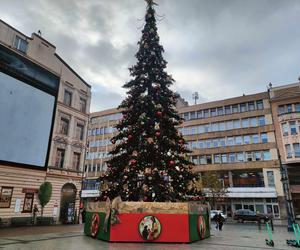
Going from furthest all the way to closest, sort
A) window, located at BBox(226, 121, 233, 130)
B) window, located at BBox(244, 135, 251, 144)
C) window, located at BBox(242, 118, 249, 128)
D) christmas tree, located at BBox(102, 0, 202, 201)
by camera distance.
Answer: window, located at BBox(226, 121, 233, 130) < window, located at BBox(242, 118, 249, 128) < window, located at BBox(244, 135, 251, 144) < christmas tree, located at BBox(102, 0, 202, 201)

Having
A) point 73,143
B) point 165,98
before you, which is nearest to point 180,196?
point 165,98

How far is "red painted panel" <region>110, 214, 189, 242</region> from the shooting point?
476 inches

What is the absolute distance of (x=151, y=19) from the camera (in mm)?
16203

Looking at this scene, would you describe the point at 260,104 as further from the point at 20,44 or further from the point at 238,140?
the point at 20,44

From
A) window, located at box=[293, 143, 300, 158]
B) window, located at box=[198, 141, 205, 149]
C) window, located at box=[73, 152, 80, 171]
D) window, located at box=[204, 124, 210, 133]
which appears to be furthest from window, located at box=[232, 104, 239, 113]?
window, located at box=[73, 152, 80, 171]

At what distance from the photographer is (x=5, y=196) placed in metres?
21.1

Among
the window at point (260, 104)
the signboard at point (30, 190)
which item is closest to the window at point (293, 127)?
the window at point (260, 104)

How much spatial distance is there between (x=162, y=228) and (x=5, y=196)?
15713mm

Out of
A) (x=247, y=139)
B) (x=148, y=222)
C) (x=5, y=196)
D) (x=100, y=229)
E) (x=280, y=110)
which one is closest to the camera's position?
(x=148, y=222)

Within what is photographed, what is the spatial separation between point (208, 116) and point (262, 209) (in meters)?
18.7

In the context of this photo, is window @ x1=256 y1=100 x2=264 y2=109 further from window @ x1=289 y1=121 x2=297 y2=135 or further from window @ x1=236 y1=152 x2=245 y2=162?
window @ x1=236 y1=152 x2=245 y2=162

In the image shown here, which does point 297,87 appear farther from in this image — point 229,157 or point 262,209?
point 262,209

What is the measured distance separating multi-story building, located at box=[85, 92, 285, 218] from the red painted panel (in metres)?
28.5

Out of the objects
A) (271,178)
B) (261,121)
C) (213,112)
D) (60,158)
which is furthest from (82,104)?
(271,178)
